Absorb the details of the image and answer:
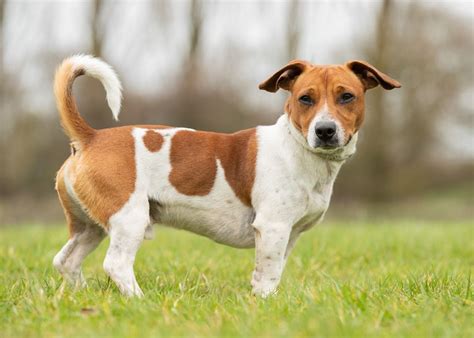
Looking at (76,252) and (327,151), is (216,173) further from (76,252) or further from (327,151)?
(76,252)

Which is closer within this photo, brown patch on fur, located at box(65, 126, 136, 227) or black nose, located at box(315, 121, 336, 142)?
black nose, located at box(315, 121, 336, 142)

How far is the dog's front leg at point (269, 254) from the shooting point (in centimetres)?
438

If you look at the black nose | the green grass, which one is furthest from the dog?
the green grass

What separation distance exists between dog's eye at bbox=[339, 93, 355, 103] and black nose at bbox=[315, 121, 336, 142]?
276 millimetres

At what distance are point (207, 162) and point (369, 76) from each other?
4.26ft

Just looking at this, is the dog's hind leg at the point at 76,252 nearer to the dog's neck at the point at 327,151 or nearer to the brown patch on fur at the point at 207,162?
the brown patch on fur at the point at 207,162

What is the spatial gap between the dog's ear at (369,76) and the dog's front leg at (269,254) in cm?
119

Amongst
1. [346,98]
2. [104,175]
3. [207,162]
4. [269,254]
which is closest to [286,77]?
[346,98]

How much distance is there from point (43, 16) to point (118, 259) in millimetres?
13830

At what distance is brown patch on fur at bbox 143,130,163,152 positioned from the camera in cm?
448

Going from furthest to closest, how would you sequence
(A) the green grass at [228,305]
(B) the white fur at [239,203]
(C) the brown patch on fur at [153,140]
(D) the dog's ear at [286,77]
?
(D) the dog's ear at [286,77]
(C) the brown patch on fur at [153,140]
(B) the white fur at [239,203]
(A) the green grass at [228,305]

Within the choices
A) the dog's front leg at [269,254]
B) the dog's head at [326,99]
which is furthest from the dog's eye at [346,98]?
the dog's front leg at [269,254]

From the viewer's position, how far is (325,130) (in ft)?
13.6

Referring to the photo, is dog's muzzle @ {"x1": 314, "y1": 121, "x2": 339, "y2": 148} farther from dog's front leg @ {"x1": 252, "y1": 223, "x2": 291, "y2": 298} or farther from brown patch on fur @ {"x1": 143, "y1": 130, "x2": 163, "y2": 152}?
brown patch on fur @ {"x1": 143, "y1": 130, "x2": 163, "y2": 152}
